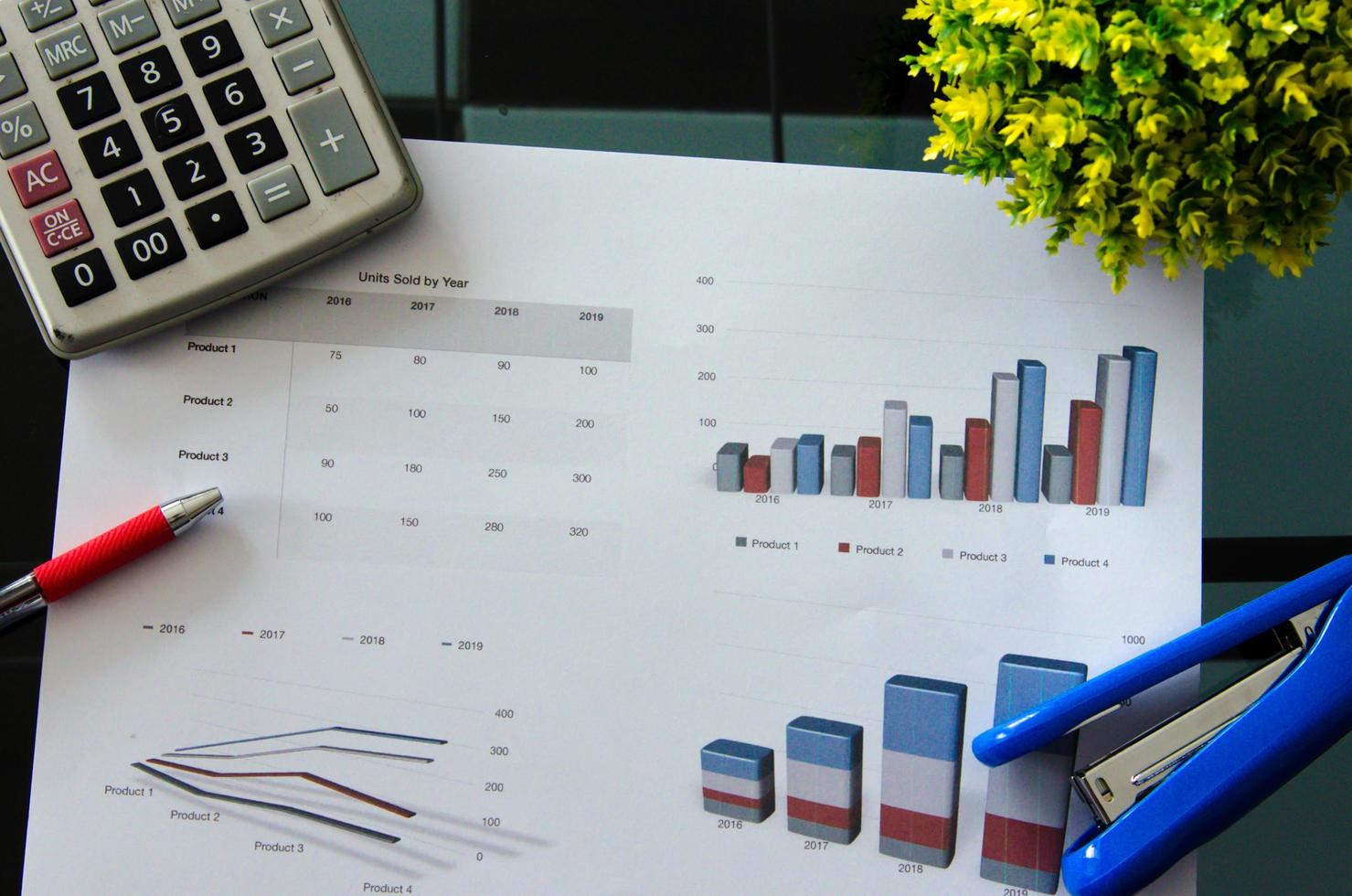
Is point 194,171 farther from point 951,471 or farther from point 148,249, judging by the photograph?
point 951,471

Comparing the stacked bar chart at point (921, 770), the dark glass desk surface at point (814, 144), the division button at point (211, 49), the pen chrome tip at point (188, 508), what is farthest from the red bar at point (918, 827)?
the division button at point (211, 49)

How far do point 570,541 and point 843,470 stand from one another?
0.12 m

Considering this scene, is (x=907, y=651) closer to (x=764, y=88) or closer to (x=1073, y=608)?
(x=1073, y=608)

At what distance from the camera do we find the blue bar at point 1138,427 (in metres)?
0.39

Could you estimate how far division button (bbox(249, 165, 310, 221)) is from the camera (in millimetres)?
371

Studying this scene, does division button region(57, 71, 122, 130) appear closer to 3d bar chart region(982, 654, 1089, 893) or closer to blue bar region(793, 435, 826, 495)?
blue bar region(793, 435, 826, 495)

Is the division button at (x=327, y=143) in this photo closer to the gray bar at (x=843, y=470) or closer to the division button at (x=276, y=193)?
the division button at (x=276, y=193)

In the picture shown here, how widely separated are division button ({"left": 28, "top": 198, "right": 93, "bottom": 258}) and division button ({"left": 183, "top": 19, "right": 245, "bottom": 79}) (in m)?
0.07

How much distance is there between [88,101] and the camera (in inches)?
14.6

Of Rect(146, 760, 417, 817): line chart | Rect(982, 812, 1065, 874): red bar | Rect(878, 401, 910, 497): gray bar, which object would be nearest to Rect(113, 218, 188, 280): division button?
Rect(146, 760, 417, 817): line chart

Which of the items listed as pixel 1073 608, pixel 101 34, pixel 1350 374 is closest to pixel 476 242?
pixel 101 34

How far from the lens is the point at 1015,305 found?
395 mm

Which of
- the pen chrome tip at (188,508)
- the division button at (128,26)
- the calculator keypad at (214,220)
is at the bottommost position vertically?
the pen chrome tip at (188,508)

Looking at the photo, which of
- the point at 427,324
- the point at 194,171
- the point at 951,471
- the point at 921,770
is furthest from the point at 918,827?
the point at 194,171
